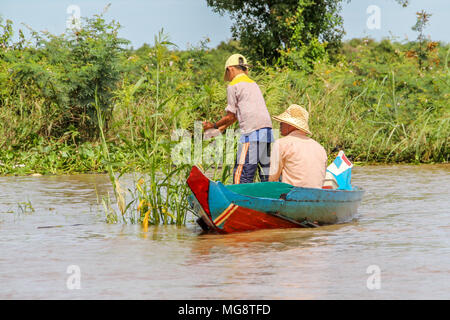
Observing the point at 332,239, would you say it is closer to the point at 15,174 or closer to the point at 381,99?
the point at 15,174

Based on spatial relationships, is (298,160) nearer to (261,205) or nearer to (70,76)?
(261,205)

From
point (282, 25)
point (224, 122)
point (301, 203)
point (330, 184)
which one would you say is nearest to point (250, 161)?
point (224, 122)

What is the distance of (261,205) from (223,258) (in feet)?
4.46

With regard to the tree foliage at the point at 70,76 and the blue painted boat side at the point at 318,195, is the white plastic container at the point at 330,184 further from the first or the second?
the tree foliage at the point at 70,76

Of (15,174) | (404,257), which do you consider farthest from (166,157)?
(15,174)

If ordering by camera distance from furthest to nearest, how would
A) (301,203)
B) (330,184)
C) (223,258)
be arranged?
(330,184), (301,203), (223,258)

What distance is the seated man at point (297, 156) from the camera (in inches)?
342

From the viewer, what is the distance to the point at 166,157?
9070 millimetres

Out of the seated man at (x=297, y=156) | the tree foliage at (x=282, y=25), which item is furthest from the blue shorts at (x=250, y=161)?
the tree foliage at (x=282, y=25)

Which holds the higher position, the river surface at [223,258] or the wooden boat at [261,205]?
the wooden boat at [261,205]

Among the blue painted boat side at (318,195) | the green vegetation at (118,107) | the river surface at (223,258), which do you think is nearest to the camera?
the river surface at (223,258)

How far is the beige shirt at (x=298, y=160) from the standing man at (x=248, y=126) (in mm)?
478

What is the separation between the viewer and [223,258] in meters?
7.07

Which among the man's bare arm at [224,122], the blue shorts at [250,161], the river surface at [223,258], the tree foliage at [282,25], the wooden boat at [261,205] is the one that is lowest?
the river surface at [223,258]
